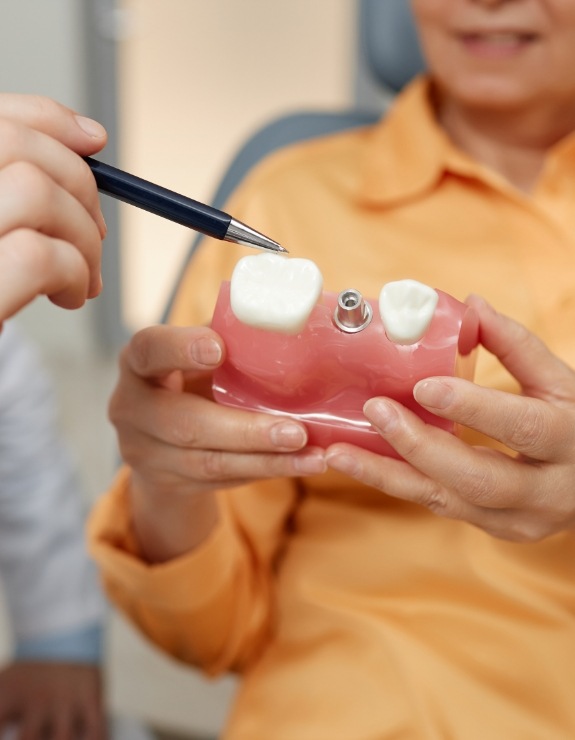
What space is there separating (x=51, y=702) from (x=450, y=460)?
0.46 m

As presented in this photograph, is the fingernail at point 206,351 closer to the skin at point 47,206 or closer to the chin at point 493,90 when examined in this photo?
the skin at point 47,206

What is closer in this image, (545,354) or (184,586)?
(545,354)

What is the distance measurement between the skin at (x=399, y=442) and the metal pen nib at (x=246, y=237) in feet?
0.18

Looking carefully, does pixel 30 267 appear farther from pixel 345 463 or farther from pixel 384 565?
pixel 384 565

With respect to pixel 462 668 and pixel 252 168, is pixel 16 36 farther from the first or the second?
pixel 462 668

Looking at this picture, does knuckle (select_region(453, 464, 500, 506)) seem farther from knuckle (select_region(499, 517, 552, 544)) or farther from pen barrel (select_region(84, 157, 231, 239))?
pen barrel (select_region(84, 157, 231, 239))

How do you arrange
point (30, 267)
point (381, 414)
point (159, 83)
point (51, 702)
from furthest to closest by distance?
point (159, 83) → point (51, 702) → point (381, 414) → point (30, 267)

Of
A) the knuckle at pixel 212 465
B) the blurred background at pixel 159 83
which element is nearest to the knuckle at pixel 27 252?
the knuckle at pixel 212 465

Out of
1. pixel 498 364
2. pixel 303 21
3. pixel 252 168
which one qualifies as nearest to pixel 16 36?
pixel 303 21

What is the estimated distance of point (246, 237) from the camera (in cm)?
50

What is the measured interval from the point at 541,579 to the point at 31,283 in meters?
0.44

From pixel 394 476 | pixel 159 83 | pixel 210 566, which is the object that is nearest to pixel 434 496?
pixel 394 476

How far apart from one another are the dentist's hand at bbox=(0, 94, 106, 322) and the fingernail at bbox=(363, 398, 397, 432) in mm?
146

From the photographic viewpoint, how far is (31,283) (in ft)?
1.31
